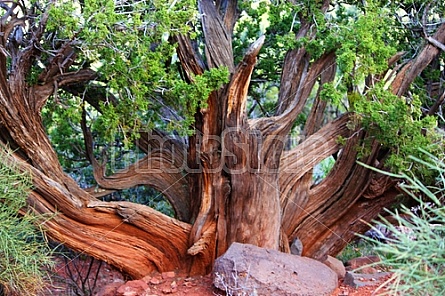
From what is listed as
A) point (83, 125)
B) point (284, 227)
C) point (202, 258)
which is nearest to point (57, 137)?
point (83, 125)

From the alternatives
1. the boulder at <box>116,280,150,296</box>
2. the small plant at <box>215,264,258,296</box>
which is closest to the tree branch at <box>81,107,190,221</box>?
the boulder at <box>116,280,150,296</box>

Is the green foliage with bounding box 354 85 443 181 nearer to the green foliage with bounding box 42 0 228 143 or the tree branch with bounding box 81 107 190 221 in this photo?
the green foliage with bounding box 42 0 228 143

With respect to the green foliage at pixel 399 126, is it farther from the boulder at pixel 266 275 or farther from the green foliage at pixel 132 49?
the green foliage at pixel 132 49

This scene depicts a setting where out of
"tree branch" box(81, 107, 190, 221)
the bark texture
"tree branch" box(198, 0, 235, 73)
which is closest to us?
the bark texture

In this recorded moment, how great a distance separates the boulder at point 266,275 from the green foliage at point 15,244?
1.59m

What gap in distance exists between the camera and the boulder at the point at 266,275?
511cm

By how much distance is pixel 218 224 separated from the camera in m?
5.98

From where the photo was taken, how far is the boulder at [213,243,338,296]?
511 centimetres

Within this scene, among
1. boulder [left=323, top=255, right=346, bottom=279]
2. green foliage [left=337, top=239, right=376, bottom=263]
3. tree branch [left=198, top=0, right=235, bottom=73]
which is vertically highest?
tree branch [left=198, top=0, right=235, bottom=73]

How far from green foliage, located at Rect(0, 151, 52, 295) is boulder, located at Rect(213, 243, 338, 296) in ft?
5.21

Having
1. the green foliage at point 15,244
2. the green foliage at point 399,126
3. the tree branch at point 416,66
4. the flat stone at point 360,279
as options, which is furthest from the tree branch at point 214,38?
the flat stone at point 360,279

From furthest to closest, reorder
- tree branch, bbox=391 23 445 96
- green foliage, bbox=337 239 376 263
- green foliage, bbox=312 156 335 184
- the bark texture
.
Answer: green foliage, bbox=312 156 335 184 < green foliage, bbox=337 239 376 263 < tree branch, bbox=391 23 445 96 < the bark texture

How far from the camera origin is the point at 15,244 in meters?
4.76

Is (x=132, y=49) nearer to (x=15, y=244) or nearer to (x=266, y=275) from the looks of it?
(x=15, y=244)
